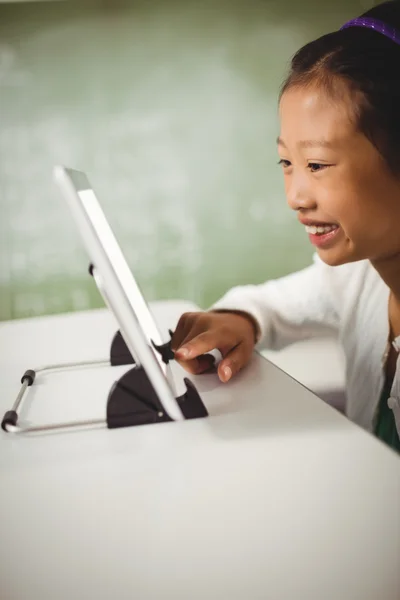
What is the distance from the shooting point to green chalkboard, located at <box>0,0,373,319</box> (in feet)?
4.25

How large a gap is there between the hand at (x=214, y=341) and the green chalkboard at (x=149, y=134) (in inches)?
24.0

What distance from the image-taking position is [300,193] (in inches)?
28.7

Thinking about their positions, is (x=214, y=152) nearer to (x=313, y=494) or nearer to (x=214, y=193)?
(x=214, y=193)

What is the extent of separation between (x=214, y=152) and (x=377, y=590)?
3.91 feet

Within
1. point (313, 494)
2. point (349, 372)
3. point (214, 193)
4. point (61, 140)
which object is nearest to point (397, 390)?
point (349, 372)

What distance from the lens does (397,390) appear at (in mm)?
767

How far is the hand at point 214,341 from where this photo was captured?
2.09ft

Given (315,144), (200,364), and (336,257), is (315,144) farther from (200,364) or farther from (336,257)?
(200,364)

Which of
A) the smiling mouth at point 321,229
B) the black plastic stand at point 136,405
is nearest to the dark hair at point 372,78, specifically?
the smiling mouth at point 321,229

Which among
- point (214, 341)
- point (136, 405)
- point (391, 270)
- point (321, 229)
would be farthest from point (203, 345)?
point (391, 270)

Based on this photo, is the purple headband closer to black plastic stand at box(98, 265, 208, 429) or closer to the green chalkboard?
black plastic stand at box(98, 265, 208, 429)

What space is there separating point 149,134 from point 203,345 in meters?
0.85

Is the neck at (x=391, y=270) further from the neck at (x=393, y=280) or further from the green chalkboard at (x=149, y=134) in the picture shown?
the green chalkboard at (x=149, y=134)

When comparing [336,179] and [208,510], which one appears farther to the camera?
[336,179]
